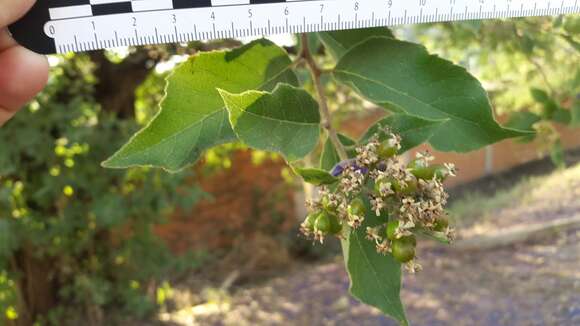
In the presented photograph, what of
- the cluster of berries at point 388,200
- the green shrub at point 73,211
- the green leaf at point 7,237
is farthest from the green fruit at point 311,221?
the green leaf at point 7,237

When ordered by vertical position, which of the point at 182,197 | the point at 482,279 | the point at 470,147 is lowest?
the point at 482,279

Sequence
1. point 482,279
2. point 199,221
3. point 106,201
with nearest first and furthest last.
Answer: point 106,201 → point 482,279 → point 199,221

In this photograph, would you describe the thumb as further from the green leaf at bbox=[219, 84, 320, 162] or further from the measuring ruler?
the green leaf at bbox=[219, 84, 320, 162]

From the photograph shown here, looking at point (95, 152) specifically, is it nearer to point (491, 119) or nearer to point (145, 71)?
point (145, 71)

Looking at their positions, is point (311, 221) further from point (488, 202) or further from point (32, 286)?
point (488, 202)

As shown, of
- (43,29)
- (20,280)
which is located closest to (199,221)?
(20,280)

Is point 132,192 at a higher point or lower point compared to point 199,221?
higher

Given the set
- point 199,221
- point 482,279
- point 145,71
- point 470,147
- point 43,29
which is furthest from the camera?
point 199,221
